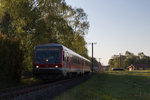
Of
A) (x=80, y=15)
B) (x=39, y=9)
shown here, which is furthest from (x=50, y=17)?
(x=80, y=15)

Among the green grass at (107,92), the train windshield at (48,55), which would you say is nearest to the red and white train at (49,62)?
the train windshield at (48,55)

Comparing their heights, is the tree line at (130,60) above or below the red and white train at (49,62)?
above

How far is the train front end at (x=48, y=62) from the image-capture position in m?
19.4

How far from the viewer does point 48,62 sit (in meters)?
19.5

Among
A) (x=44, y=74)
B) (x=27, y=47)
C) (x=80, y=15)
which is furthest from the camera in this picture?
(x=80, y=15)

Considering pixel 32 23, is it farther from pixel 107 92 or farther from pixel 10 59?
pixel 107 92

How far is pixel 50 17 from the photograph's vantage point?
26.9 meters

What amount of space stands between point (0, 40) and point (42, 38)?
7879mm

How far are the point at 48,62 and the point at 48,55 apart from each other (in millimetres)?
662

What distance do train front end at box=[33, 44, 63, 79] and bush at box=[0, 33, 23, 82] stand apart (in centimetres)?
147

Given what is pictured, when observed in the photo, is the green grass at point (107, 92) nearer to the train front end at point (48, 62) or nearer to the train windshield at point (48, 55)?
the train front end at point (48, 62)

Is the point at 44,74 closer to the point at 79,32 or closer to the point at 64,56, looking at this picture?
the point at 64,56

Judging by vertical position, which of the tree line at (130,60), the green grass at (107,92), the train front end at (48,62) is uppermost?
the tree line at (130,60)

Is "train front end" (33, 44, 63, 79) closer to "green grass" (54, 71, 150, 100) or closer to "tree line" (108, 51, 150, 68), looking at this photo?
"green grass" (54, 71, 150, 100)
